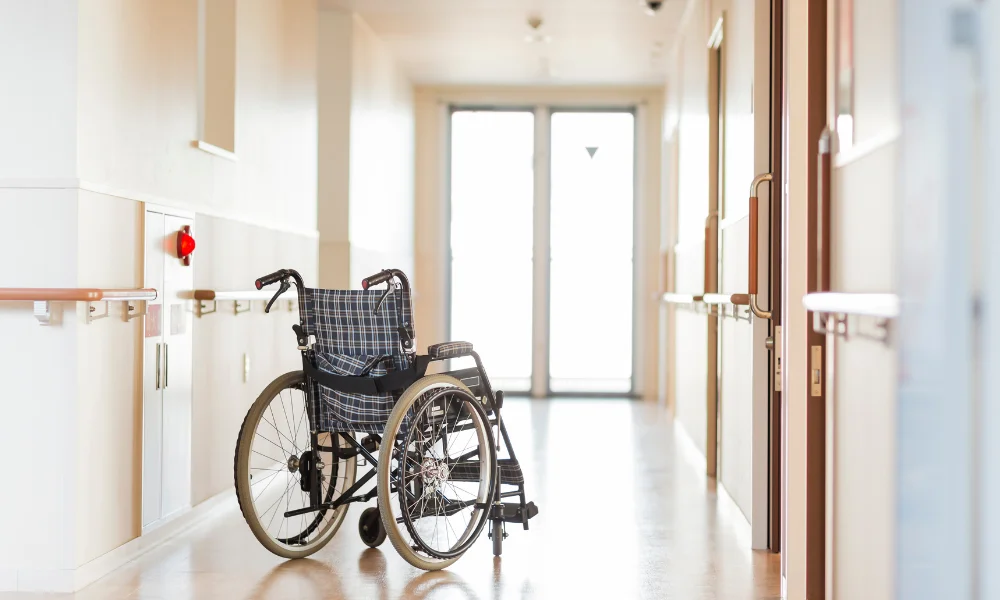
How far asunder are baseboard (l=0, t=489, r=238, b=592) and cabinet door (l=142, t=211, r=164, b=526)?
0.09 m

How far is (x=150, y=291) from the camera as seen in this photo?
3.38 meters

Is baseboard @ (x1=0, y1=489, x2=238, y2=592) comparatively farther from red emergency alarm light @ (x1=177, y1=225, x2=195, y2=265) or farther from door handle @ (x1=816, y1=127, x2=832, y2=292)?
door handle @ (x1=816, y1=127, x2=832, y2=292)

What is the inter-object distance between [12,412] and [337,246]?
137 inches

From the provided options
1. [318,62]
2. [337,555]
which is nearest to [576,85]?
[318,62]

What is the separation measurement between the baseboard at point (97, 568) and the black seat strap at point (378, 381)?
883mm

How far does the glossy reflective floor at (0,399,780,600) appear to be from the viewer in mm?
2994

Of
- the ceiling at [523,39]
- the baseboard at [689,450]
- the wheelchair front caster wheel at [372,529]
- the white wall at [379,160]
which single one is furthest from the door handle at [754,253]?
the white wall at [379,160]

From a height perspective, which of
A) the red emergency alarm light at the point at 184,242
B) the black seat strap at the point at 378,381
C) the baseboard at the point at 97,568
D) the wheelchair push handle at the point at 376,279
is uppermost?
the red emergency alarm light at the point at 184,242

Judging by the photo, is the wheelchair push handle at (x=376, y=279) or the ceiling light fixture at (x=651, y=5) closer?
the wheelchair push handle at (x=376, y=279)

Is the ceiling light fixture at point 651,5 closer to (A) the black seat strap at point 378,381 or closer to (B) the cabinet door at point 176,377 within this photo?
(B) the cabinet door at point 176,377

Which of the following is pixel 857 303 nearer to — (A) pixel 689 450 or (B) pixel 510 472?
(B) pixel 510 472

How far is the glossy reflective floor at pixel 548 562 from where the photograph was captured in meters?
2.99

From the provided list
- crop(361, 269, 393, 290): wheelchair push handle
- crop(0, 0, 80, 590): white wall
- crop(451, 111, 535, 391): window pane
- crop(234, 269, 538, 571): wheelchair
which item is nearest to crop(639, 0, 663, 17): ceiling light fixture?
crop(451, 111, 535, 391): window pane

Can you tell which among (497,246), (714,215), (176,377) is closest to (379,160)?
(497,246)
